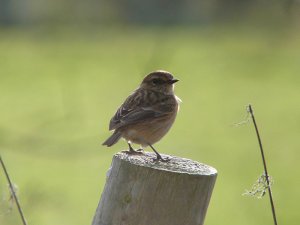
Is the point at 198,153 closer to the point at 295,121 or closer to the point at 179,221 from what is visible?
the point at 295,121

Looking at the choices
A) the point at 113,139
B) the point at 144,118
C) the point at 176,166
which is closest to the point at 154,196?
the point at 176,166

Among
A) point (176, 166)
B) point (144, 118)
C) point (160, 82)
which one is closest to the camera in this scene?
point (176, 166)

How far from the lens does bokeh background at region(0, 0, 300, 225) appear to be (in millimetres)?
9852

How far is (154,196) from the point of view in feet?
12.0

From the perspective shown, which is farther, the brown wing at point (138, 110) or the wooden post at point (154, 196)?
the brown wing at point (138, 110)

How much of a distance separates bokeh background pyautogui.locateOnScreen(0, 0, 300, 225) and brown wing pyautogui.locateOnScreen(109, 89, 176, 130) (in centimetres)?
42

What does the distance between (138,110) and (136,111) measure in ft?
0.11

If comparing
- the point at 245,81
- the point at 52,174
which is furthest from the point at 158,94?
the point at 245,81

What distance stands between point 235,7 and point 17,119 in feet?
24.4

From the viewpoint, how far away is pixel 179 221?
12.1 feet

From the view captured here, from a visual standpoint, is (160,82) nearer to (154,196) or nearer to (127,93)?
(154,196)

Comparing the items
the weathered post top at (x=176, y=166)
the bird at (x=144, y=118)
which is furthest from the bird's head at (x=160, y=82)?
the weathered post top at (x=176, y=166)

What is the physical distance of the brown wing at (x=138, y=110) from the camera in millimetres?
5809

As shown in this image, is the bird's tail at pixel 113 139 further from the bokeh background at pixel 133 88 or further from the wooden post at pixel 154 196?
the wooden post at pixel 154 196
